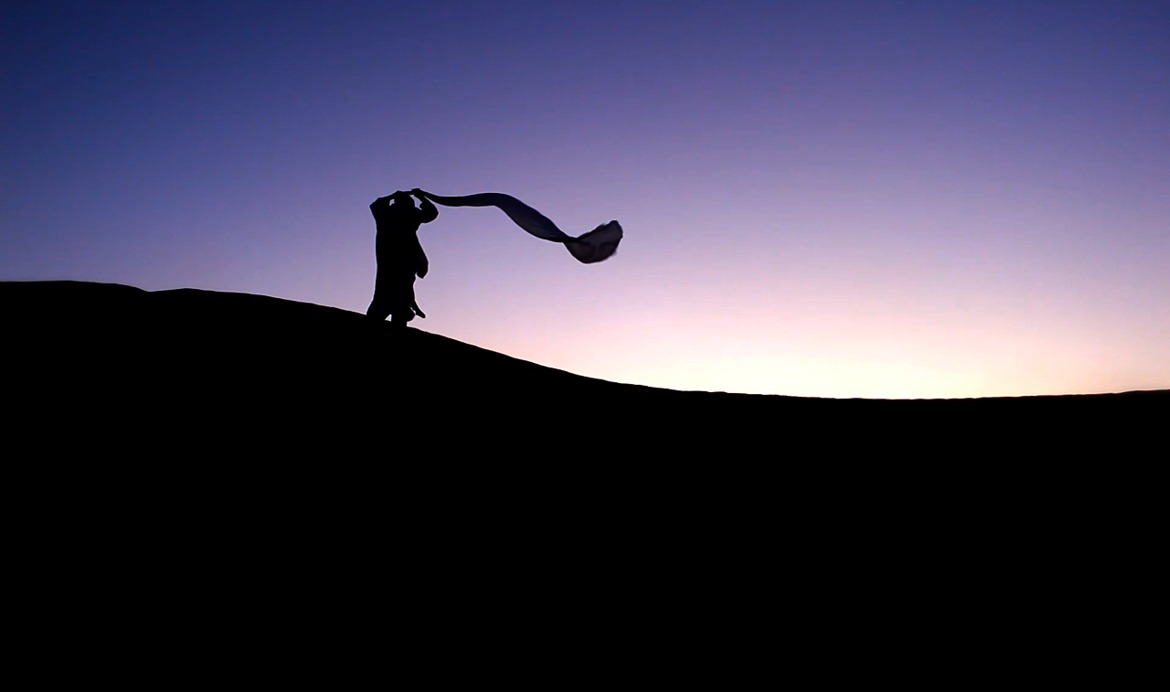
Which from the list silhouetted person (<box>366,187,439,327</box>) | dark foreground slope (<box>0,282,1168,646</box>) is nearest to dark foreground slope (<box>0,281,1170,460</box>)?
dark foreground slope (<box>0,282,1168,646</box>)

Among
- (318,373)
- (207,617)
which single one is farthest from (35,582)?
(318,373)

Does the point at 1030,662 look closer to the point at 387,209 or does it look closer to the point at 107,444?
the point at 107,444

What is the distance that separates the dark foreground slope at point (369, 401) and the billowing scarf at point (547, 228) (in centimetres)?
169

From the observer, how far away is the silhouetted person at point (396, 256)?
7.98 metres

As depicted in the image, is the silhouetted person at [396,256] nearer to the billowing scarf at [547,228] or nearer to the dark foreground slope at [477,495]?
the billowing scarf at [547,228]

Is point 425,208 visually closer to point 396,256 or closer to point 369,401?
point 396,256

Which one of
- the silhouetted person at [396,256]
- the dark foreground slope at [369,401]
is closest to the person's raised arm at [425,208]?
the silhouetted person at [396,256]

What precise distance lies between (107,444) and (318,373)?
57.7 inches

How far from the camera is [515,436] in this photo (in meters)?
5.42

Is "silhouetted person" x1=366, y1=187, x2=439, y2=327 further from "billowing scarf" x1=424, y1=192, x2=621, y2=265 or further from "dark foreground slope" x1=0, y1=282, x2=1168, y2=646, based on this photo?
"dark foreground slope" x1=0, y1=282, x2=1168, y2=646

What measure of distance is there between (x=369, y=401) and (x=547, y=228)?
130 inches

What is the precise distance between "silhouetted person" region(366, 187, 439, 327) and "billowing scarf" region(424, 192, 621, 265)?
351mm

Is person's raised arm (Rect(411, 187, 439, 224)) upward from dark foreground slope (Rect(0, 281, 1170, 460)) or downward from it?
upward

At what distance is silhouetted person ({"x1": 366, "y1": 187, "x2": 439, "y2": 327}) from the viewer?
26.2ft
